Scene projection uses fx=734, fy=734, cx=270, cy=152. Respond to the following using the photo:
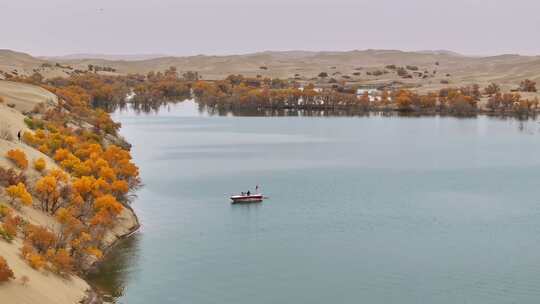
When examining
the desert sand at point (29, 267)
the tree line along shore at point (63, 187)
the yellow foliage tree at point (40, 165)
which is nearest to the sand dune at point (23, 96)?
the tree line along shore at point (63, 187)

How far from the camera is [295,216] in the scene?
62.9 metres

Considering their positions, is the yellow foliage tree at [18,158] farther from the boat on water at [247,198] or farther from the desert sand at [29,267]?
the boat on water at [247,198]

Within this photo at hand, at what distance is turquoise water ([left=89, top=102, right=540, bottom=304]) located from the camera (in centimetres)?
4478

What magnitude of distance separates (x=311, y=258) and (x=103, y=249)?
46.3ft

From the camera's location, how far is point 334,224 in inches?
2372

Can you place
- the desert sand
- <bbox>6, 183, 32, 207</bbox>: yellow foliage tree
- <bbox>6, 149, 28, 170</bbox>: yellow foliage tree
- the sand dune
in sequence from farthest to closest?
the sand dune
<bbox>6, 149, 28, 170</bbox>: yellow foliage tree
<bbox>6, 183, 32, 207</bbox>: yellow foliage tree
the desert sand

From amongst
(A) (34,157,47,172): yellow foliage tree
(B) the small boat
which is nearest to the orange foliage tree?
(A) (34,157,47,172): yellow foliage tree

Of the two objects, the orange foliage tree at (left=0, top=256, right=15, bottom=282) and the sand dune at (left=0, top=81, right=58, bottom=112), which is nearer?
the orange foliage tree at (left=0, top=256, right=15, bottom=282)

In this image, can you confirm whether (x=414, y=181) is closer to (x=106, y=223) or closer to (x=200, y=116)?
(x=106, y=223)

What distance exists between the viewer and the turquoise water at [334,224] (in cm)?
4478

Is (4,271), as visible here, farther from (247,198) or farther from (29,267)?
(247,198)

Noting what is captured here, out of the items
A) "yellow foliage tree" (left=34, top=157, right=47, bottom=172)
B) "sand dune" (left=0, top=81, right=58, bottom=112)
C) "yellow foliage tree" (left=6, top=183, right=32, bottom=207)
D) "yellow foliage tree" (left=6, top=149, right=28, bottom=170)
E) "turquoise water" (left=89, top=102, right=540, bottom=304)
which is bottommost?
"turquoise water" (left=89, top=102, right=540, bottom=304)

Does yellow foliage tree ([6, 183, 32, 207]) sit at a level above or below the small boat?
above

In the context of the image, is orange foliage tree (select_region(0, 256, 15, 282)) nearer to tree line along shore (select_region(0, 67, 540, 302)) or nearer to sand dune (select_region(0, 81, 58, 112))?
tree line along shore (select_region(0, 67, 540, 302))
